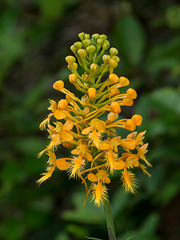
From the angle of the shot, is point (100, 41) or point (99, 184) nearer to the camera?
point (99, 184)

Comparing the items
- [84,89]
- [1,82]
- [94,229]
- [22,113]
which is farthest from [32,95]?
[84,89]

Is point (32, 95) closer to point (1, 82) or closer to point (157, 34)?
point (1, 82)

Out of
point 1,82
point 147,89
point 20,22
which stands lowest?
point 147,89

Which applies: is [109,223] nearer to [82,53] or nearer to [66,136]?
[66,136]

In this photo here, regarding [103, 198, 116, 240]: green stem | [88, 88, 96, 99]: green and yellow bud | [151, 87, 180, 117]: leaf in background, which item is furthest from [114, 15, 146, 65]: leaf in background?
[103, 198, 116, 240]: green stem

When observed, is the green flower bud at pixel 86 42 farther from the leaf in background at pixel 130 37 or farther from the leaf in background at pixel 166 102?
the leaf in background at pixel 130 37

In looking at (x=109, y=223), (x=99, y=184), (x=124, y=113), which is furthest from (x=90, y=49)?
(x=124, y=113)

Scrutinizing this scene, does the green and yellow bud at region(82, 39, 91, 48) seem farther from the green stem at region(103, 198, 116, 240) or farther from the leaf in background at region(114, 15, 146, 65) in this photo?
the leaf in background at region(114, 15, 146, 65)
